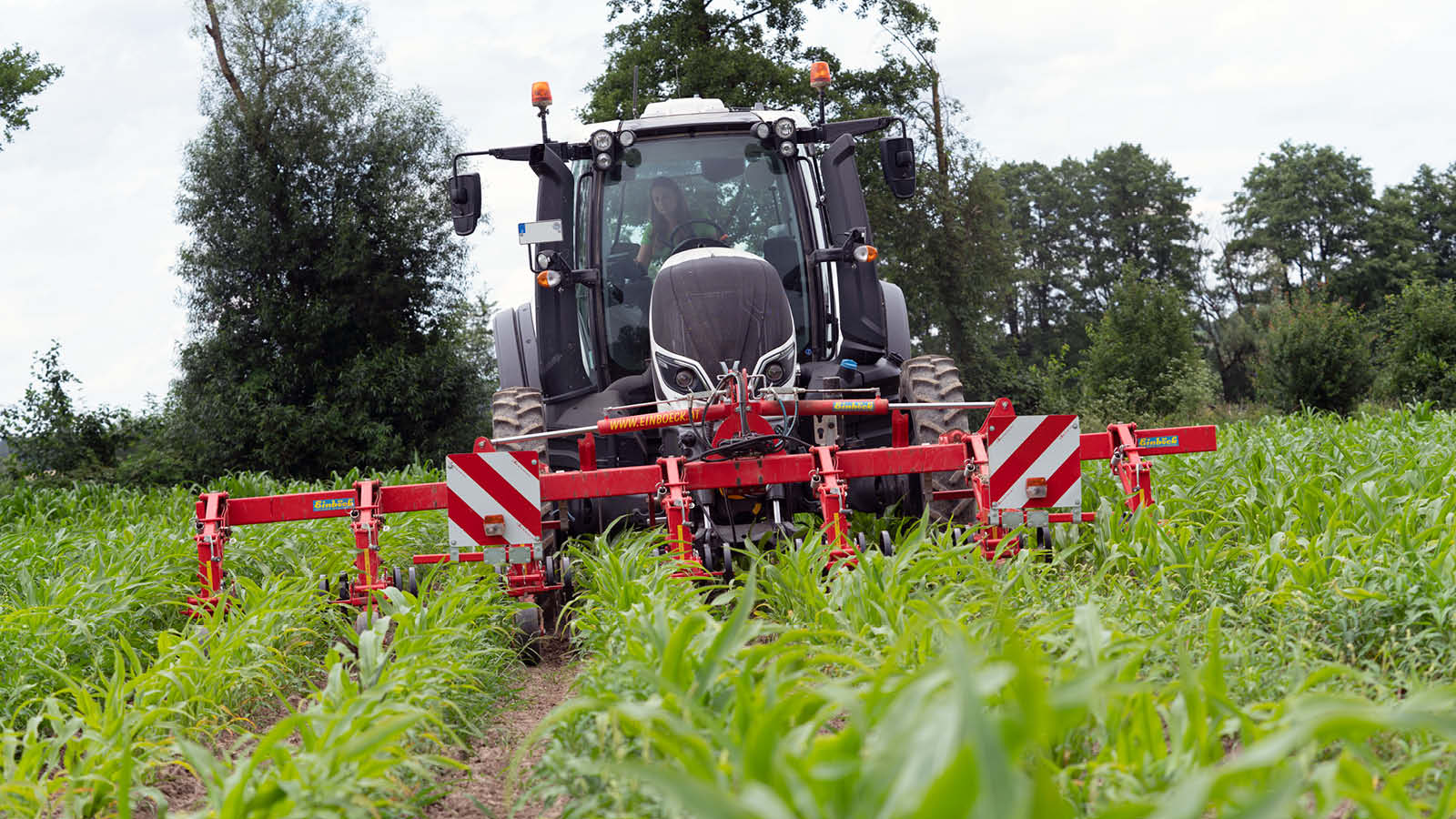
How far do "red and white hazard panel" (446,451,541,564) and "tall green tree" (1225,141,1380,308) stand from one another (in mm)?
50091

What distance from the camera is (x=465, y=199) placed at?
6.98 metres

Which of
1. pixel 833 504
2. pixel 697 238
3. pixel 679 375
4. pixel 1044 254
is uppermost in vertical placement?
pixel 1044 254

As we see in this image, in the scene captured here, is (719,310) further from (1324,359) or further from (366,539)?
(1324,359)

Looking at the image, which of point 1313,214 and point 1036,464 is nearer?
point 1036,464

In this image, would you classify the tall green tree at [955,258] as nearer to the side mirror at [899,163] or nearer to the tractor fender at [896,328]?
the tractor fender at [896,328]

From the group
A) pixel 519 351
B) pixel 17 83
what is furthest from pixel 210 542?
pixel 17 83

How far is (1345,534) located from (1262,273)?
168 ft

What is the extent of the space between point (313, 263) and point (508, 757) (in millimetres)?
22410

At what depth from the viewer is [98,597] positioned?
5535 mm

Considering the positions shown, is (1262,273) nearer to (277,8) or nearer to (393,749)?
(277,8)

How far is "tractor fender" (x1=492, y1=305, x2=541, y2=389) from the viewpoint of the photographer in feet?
26.1

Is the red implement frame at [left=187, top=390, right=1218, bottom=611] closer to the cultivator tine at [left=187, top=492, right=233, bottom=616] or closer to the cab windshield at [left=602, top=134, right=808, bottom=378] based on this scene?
the cultivator tine at [left=187, top=492, right=233, bottom=616]

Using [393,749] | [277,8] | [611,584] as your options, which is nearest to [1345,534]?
[611,584]

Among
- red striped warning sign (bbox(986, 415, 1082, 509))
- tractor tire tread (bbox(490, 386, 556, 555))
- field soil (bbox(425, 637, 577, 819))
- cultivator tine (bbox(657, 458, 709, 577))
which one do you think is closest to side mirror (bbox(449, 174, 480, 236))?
tractor tire tread (bbox(490, 386, 556, 555))
